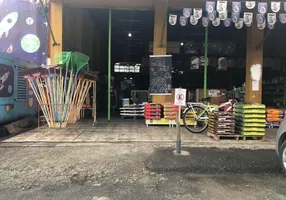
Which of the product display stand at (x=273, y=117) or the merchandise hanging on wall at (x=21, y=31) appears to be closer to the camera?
the product display stand at (x=273, y=117)

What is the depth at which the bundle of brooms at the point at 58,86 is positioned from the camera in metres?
8.98

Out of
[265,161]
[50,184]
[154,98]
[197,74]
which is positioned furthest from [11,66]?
[197,74]

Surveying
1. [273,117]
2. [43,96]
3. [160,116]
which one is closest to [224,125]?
[160,116]

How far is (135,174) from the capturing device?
16.0ft

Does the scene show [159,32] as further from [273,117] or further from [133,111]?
[273,117]

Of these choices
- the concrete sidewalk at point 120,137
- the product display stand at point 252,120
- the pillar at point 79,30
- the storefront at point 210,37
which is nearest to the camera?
the concrete sidewalk at point 120,137

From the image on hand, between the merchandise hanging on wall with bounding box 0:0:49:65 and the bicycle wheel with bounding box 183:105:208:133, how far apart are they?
23.3 ft

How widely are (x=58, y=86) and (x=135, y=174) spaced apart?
5.21 metres

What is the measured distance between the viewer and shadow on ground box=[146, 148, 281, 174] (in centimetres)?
517

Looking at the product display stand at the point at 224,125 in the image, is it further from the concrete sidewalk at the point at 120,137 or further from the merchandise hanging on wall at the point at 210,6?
the merchandise hanging on wall at the point at 210,6

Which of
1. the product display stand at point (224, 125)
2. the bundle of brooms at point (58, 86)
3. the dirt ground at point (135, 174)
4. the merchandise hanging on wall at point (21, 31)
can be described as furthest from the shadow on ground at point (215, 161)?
the merchandise hanging on wall at point (21, 31)

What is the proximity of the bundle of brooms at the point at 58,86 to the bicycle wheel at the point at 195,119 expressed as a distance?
12.1ft

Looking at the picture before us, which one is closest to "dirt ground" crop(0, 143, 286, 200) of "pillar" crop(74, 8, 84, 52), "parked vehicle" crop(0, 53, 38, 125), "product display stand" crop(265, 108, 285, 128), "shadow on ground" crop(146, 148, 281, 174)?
"shadow on ground" crop(146, 148, 281, 174)

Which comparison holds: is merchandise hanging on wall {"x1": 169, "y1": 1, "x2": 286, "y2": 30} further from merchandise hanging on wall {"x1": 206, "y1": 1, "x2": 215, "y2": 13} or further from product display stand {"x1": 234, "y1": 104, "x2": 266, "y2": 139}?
product display stand {"x1": 234, "y1": 104, "x2": 266, "y2": 139}
